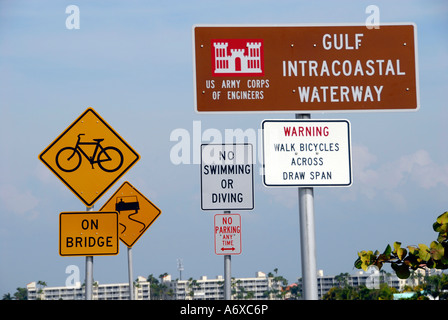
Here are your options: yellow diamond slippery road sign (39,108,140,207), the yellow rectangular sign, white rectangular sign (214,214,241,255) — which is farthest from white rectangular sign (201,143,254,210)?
the yellow rectangular sign

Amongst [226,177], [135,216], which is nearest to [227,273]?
[226,177]

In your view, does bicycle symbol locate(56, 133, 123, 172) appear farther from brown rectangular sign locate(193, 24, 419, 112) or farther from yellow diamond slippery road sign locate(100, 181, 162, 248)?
yellow diamond slippery road sign locate(100, 181, 162, 248)

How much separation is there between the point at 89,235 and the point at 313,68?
366 cm

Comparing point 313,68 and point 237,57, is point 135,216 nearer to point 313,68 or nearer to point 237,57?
point 237,57

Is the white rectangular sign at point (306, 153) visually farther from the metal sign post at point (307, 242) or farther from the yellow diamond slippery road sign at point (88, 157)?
the yellow diamond slippery road sign at point (88, 157)

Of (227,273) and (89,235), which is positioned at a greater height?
(89,235)

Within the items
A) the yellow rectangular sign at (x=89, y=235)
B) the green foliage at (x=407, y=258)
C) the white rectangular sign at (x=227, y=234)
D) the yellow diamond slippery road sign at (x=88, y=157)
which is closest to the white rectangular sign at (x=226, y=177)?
the white rectangular sign at (x=227, y=234)

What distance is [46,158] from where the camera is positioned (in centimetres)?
874

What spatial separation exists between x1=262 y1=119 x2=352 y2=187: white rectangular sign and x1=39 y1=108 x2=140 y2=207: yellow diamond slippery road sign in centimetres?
282

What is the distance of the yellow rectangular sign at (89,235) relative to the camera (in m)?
8.69

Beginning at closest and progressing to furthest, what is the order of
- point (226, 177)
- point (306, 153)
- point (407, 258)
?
point (306, 153) < point (407, 258) < point (226, 177)

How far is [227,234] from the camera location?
13305 millimetres

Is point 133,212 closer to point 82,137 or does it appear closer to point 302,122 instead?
point 82,137
